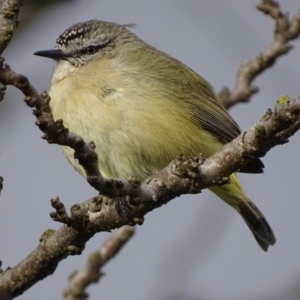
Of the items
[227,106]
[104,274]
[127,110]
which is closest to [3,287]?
[104,274]

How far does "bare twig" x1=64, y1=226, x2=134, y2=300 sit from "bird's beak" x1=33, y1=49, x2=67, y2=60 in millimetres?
2088

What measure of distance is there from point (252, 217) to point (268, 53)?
177 cm

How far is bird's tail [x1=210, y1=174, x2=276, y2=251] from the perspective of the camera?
632cm

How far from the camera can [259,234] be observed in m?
6.77

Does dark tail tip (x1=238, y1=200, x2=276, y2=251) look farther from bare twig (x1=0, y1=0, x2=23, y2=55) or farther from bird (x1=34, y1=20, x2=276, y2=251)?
bare twig (x1=0, y1=0, x2=23, y2=55)

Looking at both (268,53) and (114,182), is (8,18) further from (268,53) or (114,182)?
(268,53)

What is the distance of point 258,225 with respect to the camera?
265 inches

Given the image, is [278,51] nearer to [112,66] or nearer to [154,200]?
[112,66]

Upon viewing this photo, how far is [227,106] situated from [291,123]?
10.4 ft

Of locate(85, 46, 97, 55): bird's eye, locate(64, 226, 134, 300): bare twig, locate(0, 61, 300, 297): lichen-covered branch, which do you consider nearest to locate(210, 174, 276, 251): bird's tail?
locate(64, 226, 134, 300): bare twig

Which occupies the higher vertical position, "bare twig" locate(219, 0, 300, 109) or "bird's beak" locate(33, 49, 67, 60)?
"bird's beak" locate(33, 49, 67, 60)

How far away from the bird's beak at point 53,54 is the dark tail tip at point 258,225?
235 centimetres

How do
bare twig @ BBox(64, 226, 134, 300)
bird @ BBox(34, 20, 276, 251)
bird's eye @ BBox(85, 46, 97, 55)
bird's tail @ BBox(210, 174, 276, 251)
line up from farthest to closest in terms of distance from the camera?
1. bird's eye @ BBox(85, 46, 97, 55)
2. bird's tail @ BBox(210, 174, 276, 251)
3. bird @ BBox(34, 20, 276, 251)
4. bare twig @ BBox(64, 226, 134, 300)

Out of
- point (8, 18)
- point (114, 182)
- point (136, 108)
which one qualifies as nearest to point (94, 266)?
point (136, 108)
